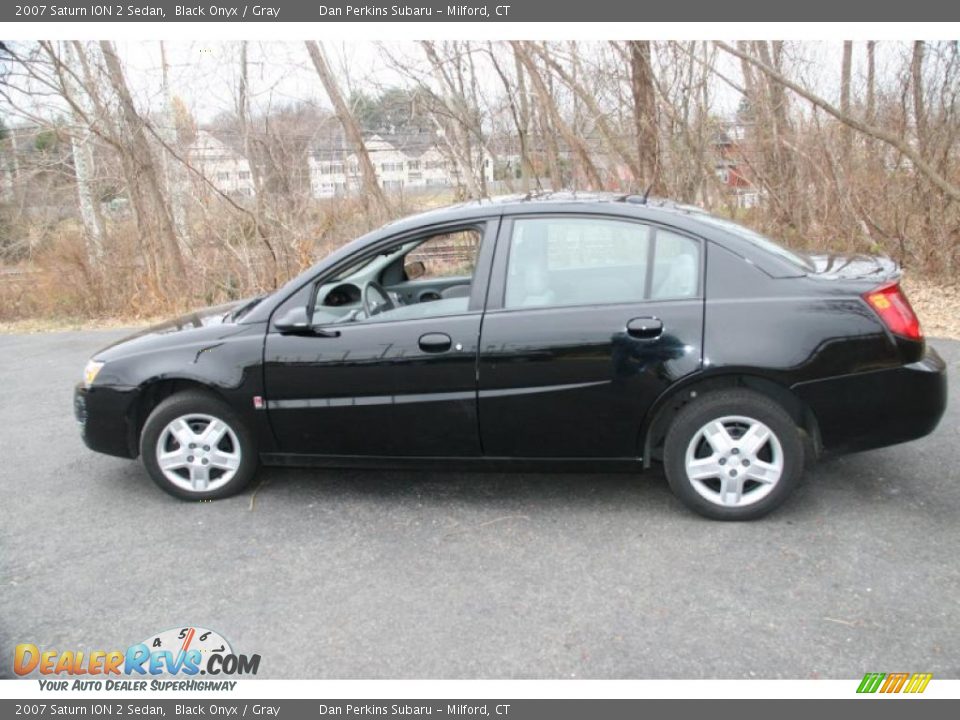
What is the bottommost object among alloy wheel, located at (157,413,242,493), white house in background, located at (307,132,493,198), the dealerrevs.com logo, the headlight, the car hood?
the dealerrevs.com logo

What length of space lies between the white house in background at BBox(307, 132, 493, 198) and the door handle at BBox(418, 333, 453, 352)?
30.3 ft

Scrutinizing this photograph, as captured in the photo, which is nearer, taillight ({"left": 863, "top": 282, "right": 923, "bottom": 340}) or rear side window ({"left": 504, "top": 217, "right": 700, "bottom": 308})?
taillight ({"left": 863, "top": 282, "right": 923, "bottom": 340})

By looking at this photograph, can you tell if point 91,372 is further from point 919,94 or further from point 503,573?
point 919,94

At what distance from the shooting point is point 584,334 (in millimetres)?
3732

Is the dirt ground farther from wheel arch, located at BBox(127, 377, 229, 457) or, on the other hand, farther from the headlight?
the headlight

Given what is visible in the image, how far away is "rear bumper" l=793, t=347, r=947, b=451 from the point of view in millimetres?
3598

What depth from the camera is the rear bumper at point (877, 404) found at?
3598 millimetres

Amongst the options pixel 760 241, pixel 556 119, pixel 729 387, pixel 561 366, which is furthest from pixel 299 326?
pixel 556 119

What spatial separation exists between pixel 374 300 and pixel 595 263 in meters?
1.30

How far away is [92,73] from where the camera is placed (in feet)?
39.4

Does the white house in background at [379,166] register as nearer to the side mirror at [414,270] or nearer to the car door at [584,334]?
the side mirror at [414,270]

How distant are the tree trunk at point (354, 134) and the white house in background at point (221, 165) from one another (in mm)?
1839

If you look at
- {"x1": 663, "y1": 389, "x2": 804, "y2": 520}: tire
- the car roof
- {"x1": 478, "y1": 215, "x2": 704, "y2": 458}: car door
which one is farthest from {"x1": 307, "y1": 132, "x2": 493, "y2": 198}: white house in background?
{"x1": 663, "y1": 389, "x2": 804, "y2": 520}: tire

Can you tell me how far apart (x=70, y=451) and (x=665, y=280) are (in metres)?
4.29
